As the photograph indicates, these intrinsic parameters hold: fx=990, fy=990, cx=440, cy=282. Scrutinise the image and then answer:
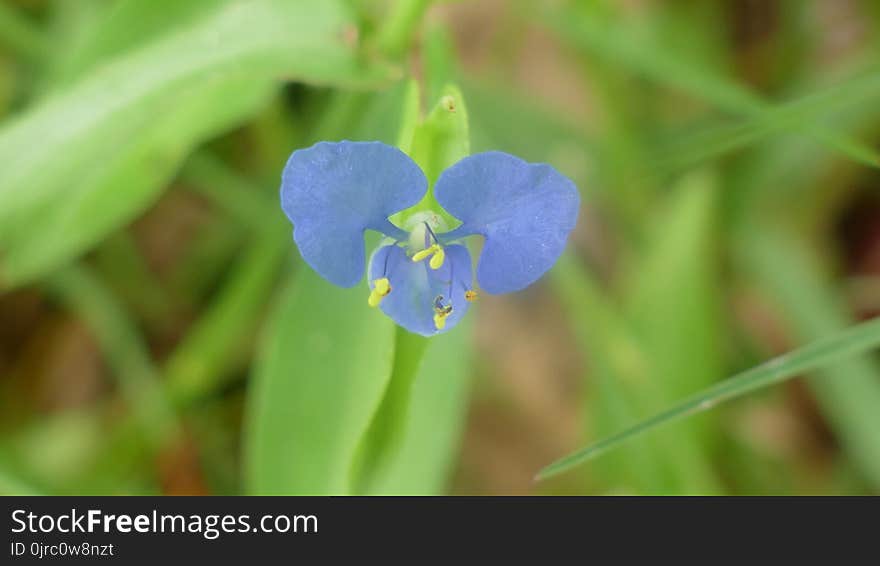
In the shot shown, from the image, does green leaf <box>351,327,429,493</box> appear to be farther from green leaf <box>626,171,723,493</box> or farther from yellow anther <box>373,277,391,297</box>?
green leaf <box>626,171,723,493</box>

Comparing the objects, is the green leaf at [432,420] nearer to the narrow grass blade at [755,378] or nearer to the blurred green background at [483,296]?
the blurred green background at [483,296]

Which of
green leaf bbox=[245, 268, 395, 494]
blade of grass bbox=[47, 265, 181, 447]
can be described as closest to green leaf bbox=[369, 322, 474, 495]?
green leaf bbox=[245, 268, 395, 494]

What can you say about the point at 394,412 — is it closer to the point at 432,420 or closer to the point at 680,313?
the point at 432,420

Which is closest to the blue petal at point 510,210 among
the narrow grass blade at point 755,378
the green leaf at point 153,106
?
the narrow grass blade at point 755,378

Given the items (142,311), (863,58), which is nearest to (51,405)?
(142,311)

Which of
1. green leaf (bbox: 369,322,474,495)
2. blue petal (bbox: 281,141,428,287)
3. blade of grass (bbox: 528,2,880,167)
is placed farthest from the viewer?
blade of grass (bbox: 528,2,880,167)

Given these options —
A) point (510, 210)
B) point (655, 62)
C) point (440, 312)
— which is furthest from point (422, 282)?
point (655, 62)
